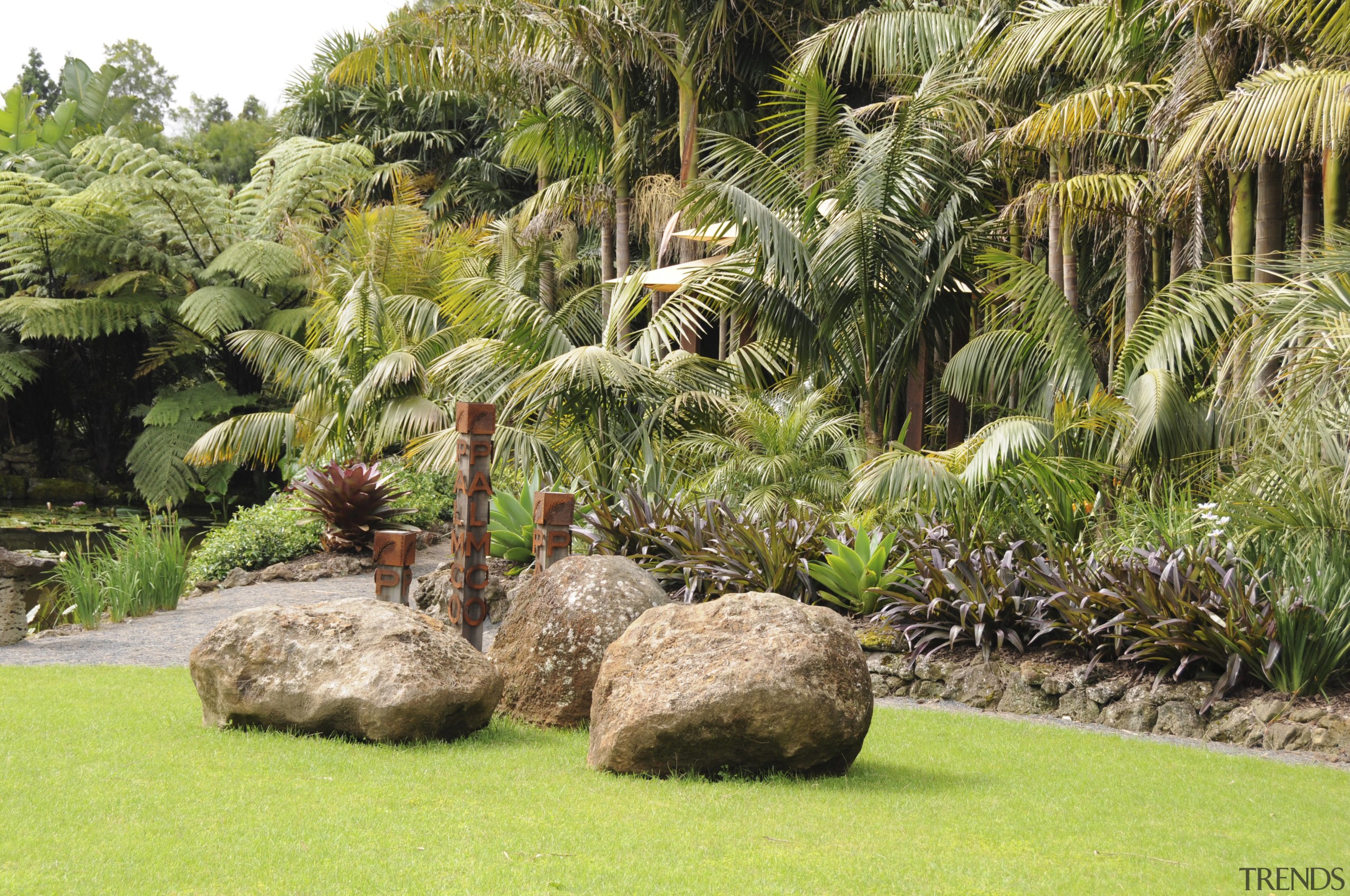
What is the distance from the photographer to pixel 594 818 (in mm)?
4180

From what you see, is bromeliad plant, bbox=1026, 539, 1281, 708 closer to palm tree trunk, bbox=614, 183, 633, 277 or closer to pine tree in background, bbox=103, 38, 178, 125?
palm tree trunk, bbox=614, 183, 633, 277

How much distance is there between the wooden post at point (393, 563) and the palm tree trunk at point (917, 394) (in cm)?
617

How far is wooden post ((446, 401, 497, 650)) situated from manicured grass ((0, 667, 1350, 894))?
1201 millimetres

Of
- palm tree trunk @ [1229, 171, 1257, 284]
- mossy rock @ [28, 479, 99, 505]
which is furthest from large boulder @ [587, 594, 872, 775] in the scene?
mossy rock @ [28, 479, 99, 505]

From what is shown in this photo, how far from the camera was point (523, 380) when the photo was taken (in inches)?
426

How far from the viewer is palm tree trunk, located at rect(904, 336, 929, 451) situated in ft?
38.4

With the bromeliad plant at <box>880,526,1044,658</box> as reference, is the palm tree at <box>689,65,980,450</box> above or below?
above

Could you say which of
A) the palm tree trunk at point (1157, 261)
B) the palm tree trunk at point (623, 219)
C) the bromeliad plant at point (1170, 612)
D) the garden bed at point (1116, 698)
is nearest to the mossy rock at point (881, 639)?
the garden bed at point (1116, 698)

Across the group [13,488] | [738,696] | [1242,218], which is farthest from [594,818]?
[13,488]

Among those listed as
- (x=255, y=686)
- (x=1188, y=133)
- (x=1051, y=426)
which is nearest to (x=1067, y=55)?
(x=1188, y=133)

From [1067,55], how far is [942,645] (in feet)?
24.2

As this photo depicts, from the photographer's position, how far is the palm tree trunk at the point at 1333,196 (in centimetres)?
840

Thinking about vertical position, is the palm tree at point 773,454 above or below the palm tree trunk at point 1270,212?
below

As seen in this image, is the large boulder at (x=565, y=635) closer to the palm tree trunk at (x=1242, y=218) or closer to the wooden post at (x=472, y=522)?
the wooden post at (x=472, y=522)
